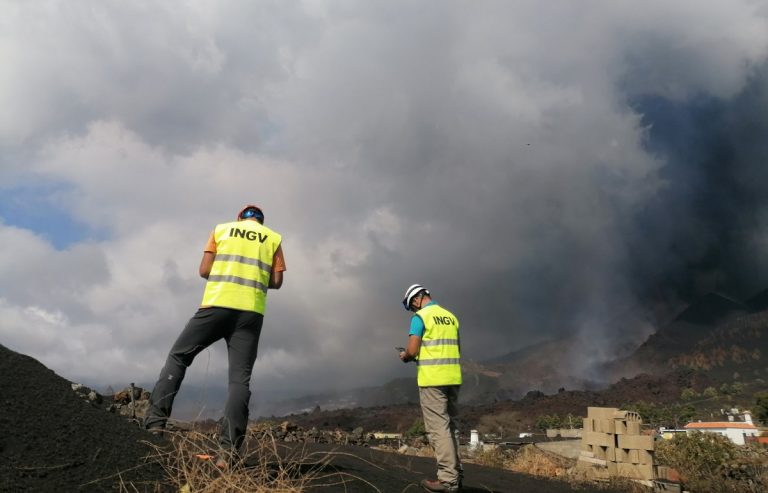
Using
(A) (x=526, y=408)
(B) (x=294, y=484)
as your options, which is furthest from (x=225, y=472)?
(A) (x=526, y=408)

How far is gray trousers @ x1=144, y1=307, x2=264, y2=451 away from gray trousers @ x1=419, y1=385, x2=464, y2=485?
2.27 meters

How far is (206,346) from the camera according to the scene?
4762mm

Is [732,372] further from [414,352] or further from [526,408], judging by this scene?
[414,352]

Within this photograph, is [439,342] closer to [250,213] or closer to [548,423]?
[250,213]

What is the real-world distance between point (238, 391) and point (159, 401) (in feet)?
2.40

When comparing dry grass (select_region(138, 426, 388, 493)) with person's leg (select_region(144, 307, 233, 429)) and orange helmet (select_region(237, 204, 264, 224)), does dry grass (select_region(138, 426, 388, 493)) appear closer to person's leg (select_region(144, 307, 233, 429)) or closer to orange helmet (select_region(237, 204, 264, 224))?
person's leg (select_region(144, 307, 233, 429))

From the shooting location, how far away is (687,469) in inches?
570

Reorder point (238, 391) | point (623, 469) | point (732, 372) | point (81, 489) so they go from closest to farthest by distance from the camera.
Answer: point (81, 489) < point (238, 391) < point (623, 469) < point (732, 372)

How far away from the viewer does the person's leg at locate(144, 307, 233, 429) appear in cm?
463

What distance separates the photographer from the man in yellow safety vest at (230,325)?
4.55 m

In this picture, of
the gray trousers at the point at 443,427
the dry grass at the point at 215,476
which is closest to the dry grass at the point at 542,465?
the gray trousers at the point at 443,427

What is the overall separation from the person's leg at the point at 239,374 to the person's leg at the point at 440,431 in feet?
7.23

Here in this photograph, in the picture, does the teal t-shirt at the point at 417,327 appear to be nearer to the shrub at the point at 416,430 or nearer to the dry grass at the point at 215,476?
the dry grass at the point at 215,476

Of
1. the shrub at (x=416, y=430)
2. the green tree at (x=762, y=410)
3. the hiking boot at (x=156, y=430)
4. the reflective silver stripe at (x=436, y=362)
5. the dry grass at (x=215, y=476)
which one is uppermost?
the green tree at (x=762, y=410)
